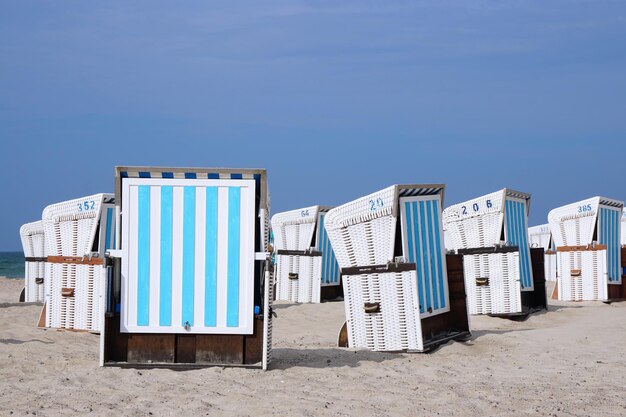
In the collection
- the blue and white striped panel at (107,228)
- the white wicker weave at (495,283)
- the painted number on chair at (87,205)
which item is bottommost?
the white wicker weave at (495,283)

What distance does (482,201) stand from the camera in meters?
14.2

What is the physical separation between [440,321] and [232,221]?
12.3 ft

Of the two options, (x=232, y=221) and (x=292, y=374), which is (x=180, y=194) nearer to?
(x=232, y=221)

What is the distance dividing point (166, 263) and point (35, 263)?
12414 mm

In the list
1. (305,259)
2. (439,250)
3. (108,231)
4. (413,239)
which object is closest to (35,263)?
(305,259)

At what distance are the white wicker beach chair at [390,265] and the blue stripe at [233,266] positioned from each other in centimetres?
206

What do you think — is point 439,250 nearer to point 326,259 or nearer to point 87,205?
point 87,205

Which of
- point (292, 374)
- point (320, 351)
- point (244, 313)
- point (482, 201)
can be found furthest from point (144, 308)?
point (482, 201)

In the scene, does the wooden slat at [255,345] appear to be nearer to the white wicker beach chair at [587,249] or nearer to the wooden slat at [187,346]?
the wooden slat at [187,346]

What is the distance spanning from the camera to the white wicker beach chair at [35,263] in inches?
745

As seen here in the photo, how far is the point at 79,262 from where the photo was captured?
12.0 m

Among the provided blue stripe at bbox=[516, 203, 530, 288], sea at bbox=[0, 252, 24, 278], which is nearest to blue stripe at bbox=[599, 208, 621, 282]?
blue stripe at bbox=[516, 203, 530, 288]

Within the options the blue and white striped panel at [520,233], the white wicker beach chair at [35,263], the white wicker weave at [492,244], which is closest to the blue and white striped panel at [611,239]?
the blue and white striped panel at [520,233]

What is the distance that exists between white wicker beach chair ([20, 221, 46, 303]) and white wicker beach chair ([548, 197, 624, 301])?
12085mm
